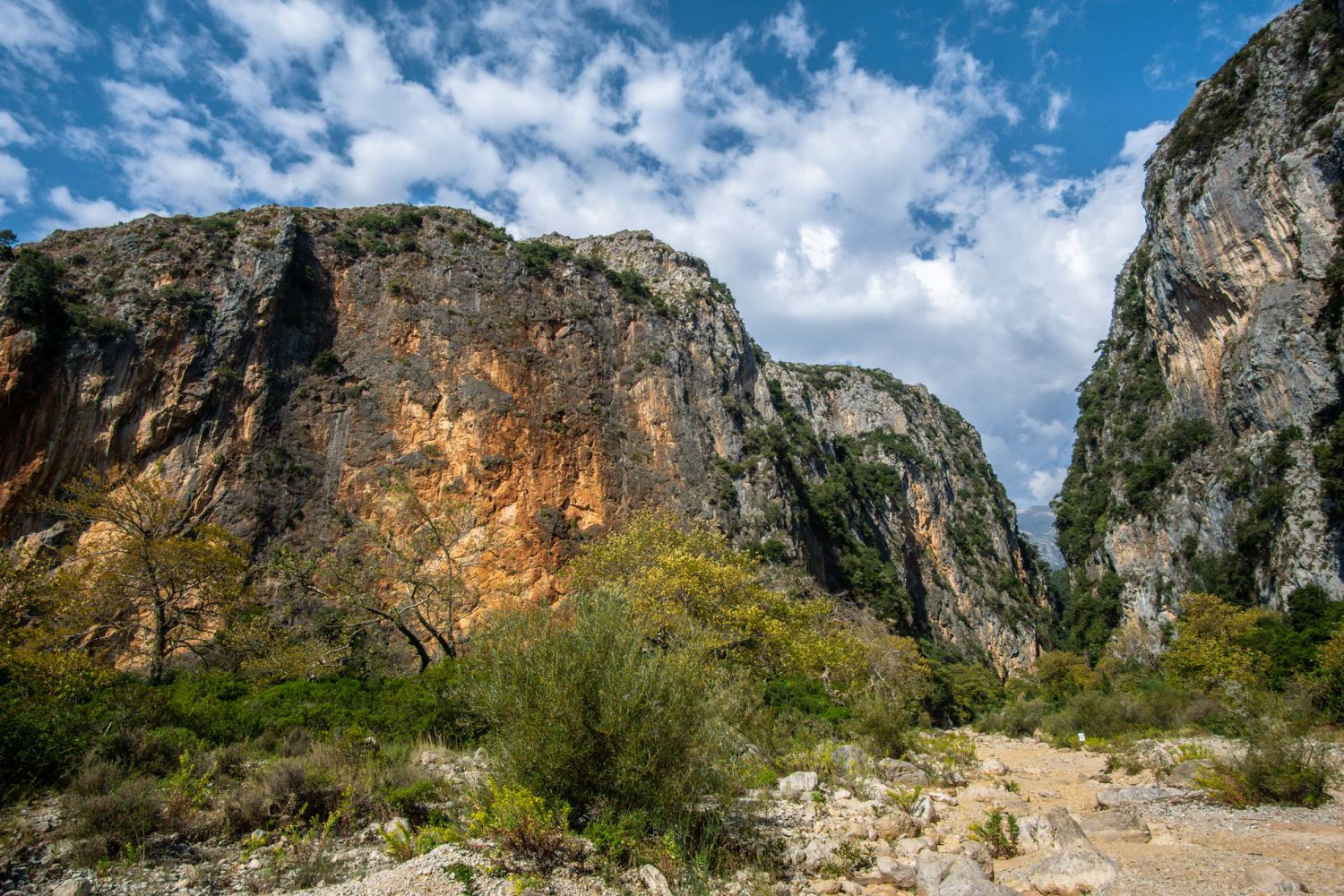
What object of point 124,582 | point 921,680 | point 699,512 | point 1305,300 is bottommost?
point 921,680

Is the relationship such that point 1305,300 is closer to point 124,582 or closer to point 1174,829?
point 1174,829

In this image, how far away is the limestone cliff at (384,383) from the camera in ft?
100

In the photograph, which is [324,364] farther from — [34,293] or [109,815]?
[109,815]

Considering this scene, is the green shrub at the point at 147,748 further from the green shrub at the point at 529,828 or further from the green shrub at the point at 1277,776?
the green shrub at the point at 1277,776

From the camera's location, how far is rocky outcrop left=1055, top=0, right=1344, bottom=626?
3872 cm

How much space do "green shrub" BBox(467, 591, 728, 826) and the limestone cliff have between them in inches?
1039

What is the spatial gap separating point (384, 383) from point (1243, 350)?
181ft

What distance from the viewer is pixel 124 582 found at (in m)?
16.9

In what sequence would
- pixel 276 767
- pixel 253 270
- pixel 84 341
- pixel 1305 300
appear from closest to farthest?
pixel 276 767
pixel 84 341
pixel 253 270
pixel 1305 300

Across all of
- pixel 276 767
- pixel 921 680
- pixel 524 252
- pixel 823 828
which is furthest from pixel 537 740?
pixel 524 252

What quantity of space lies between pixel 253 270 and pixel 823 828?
132 ft

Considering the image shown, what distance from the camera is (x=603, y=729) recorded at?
23.7ft

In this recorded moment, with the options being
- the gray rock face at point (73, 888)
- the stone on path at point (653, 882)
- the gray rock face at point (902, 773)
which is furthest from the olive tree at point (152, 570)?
the gray rock face at point (902, 773)

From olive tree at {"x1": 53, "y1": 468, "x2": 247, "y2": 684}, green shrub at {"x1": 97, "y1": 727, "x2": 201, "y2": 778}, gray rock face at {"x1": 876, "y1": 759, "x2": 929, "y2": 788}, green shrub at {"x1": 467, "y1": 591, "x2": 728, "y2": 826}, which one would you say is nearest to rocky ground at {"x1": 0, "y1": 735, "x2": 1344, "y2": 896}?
green shrub at {"x1": 467, "y1": 591, "x2": 728, "y2": 826}
